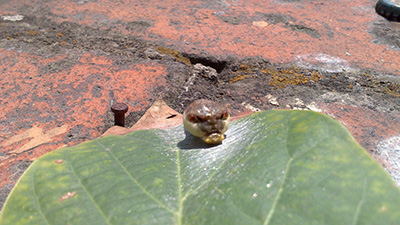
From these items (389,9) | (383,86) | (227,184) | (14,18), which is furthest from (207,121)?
(389,9)

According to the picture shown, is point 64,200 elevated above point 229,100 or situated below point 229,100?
above

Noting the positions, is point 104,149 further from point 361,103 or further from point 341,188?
point 361,103

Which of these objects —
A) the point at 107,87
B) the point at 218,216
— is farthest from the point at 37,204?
the point at 107,87

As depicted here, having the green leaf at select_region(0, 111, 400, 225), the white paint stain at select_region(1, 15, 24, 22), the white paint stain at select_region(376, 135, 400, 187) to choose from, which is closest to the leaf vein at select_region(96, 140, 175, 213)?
the green leaf at select_region(0, 111, 400, 225)

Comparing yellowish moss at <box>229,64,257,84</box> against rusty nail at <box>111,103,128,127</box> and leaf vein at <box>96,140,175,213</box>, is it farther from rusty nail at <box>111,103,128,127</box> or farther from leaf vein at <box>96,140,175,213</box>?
leaf vein at <box>96,140,175,213</box>

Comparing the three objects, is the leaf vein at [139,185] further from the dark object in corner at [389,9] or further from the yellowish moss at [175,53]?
the dark object in corner at [389,9]

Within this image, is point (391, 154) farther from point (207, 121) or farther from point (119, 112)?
point (119, 112)
